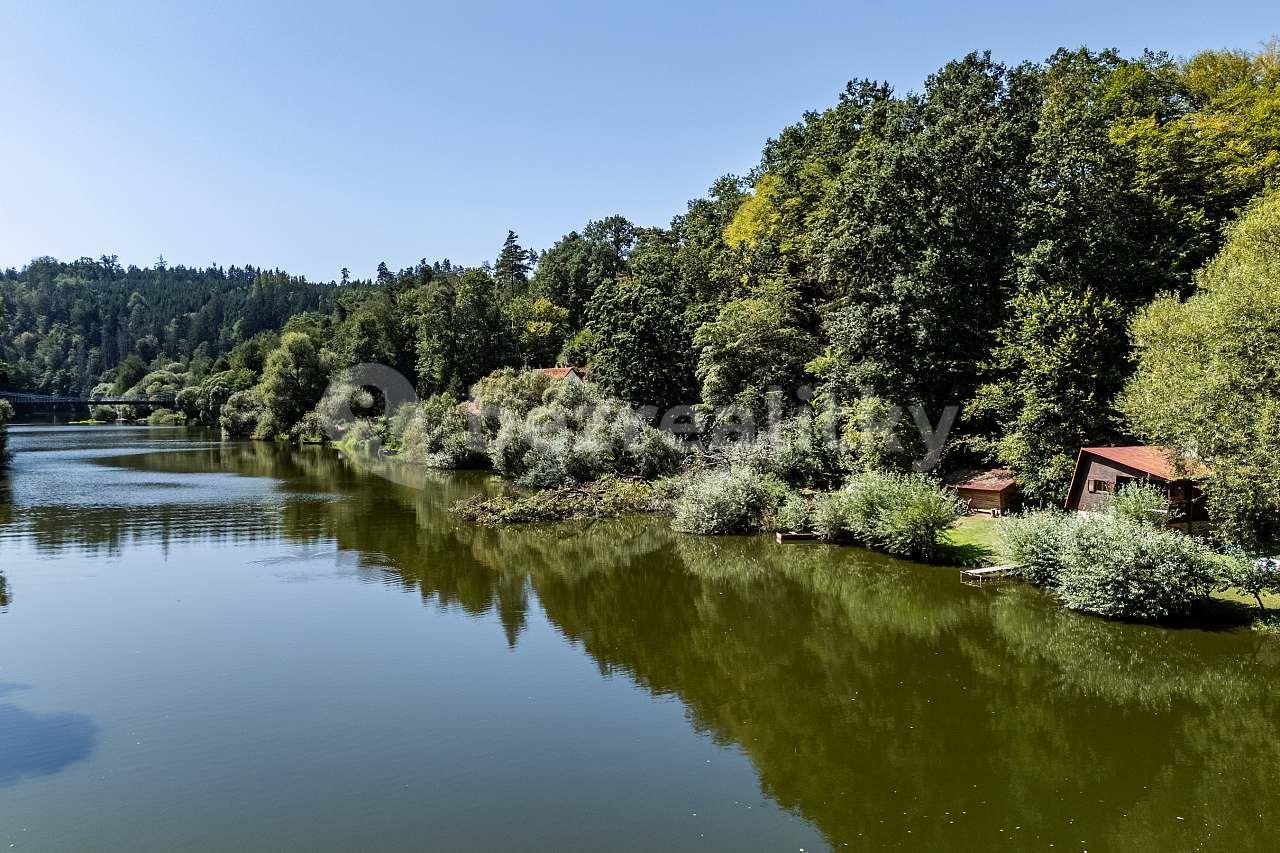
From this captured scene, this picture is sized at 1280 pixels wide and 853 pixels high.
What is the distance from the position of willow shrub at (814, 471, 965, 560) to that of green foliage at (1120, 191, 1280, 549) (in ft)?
23.3

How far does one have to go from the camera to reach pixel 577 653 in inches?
803

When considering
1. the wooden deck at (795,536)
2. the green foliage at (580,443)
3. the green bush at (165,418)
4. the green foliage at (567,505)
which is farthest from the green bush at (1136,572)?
the green bush at (165,418)

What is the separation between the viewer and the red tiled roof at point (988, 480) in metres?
34.7

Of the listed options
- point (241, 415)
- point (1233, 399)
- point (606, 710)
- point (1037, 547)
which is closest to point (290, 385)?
point (241, 415)

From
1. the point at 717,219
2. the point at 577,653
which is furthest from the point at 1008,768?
the point at 717,219

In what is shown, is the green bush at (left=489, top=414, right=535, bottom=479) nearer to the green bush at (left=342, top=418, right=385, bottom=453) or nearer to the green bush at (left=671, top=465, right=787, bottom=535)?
the green bush at (left=671, top=465, right=787, bottom=535)

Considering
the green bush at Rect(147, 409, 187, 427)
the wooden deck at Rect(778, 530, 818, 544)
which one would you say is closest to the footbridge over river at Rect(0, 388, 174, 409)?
the green bush at Rect(147, 409, 187, 427)

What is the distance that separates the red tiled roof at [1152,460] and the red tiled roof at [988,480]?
14.9 feet

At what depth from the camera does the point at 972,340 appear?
38.8 metres

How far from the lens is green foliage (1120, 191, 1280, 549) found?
21.7m

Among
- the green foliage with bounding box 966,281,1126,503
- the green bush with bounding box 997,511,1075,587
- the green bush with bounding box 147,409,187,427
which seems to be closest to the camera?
the green bush with bounding box 997,511,1075,587

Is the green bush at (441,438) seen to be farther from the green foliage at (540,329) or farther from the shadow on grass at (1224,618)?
the shadow on grass at (1224,618)

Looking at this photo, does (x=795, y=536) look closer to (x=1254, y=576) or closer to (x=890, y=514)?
(x=890, y=514)

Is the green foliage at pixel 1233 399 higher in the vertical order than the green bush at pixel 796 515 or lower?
higher
